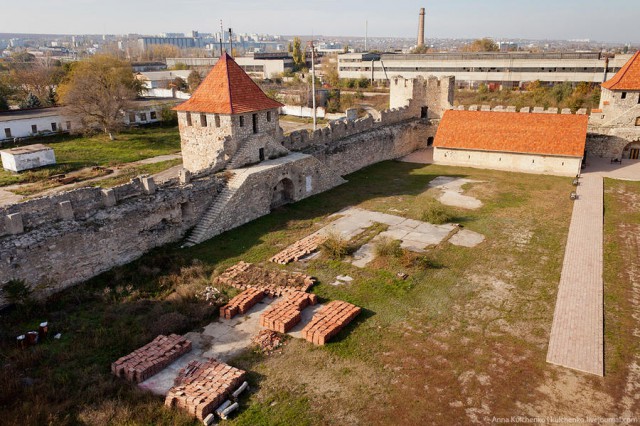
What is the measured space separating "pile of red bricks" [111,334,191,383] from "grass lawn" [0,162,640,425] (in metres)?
0.27

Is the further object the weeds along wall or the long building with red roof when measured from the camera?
the long building with red roof

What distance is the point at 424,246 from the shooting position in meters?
15.9

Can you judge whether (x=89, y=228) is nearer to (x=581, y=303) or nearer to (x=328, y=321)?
(x=328, y=321)

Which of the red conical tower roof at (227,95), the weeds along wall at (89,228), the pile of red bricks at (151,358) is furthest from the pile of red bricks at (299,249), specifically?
the red conical tower roof at (227,95)

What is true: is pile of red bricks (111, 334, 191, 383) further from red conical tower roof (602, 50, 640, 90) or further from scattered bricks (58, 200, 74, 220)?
red conical tower roof (602, 50, 640, 90)

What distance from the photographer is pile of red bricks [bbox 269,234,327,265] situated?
15.0 meters

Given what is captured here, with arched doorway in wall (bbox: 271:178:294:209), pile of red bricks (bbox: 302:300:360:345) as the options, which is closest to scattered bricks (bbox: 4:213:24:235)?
pile of red bricks (bbox: 302:300:360:345)

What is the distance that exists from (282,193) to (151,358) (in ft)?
38.0

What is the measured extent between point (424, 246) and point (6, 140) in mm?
32728

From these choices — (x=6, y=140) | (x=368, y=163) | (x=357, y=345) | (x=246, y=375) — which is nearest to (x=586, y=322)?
(x=357, y=345)

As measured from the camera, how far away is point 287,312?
1164 cm

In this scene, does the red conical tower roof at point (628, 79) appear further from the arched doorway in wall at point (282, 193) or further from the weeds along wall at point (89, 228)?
the weeds along wall at point (89, 228)

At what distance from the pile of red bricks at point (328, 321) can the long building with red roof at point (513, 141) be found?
58.5 feet

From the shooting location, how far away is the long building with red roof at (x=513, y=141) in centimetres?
2466
